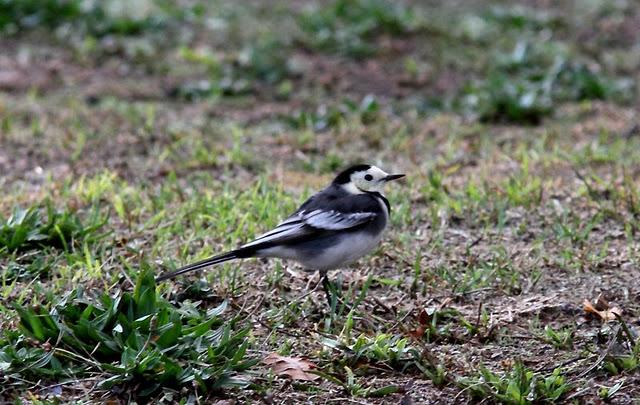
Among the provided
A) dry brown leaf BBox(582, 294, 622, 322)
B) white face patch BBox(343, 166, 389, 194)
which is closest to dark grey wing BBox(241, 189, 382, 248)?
white face patch BBox(343, 166, 389, 194)

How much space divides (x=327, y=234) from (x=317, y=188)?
73.3 inches

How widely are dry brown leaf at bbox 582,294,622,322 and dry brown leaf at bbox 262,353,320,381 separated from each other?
4.75 ft

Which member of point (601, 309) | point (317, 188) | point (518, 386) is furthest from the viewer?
point (317, 188)

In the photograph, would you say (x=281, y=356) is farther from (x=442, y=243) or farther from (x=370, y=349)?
(x=442, y=243)

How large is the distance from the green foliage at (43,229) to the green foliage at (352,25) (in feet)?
14.8

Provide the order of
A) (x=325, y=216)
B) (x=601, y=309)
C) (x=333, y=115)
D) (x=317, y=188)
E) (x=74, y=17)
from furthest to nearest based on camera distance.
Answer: (x=74, y=17), (x=333, y=115), (x=317, y=188), (x=325, y=216), (x=601, y=309)

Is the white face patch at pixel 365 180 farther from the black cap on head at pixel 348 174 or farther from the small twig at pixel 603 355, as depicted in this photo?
the small twig at pixel 603 355

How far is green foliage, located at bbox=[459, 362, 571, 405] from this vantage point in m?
4.45

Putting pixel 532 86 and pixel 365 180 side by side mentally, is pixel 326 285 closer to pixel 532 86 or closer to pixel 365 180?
pixel 365 180

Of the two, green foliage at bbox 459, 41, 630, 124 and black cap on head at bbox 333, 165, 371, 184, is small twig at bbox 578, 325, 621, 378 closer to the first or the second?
black cap on head at bbox 333, 165, 371, 184

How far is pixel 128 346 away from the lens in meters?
4.62

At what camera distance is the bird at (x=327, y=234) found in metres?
5.38

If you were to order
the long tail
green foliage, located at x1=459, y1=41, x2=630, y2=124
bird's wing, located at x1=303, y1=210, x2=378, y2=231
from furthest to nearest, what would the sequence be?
green foliage, located at x1=459, y1=41, x2=630, y2=124
bird's wing, located at x1=303, y1=210, x2=378, y2=231
the long tail

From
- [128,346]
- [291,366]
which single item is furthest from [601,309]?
[128,346]
